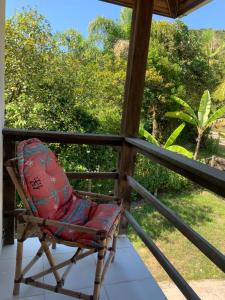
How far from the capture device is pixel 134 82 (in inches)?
91.5

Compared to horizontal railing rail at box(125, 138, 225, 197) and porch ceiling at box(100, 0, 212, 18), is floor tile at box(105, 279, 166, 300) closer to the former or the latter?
horizontal railing rail at box(125, 138, 225, 197)

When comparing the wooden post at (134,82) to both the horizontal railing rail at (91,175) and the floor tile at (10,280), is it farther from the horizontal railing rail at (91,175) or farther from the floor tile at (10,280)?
the floor tile at (10,280)

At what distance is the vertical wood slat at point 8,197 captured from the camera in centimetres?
219

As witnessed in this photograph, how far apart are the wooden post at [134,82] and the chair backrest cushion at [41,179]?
2.18 feet

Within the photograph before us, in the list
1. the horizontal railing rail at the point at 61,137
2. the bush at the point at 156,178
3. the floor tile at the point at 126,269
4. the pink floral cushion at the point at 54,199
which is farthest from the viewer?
the bush at the point at 156,178


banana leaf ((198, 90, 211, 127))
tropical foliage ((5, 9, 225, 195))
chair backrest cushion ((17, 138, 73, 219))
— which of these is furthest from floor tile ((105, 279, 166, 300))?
banana leaf ((198, 90, 211, 127))

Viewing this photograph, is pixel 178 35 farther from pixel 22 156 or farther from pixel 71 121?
pixel 22 156

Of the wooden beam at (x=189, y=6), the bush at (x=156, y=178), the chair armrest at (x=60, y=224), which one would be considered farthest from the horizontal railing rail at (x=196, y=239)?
the bush at (x=156, y=178)

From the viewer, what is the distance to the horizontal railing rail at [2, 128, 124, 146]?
216 cm

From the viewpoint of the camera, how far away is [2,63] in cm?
196

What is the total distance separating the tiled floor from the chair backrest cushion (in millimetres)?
504

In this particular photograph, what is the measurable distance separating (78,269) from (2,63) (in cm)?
153

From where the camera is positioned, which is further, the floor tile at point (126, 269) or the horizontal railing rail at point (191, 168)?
the floor tile at point (126, 269)

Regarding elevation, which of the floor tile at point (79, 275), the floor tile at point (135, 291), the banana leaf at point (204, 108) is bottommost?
the floor tile at point (79, 275)
